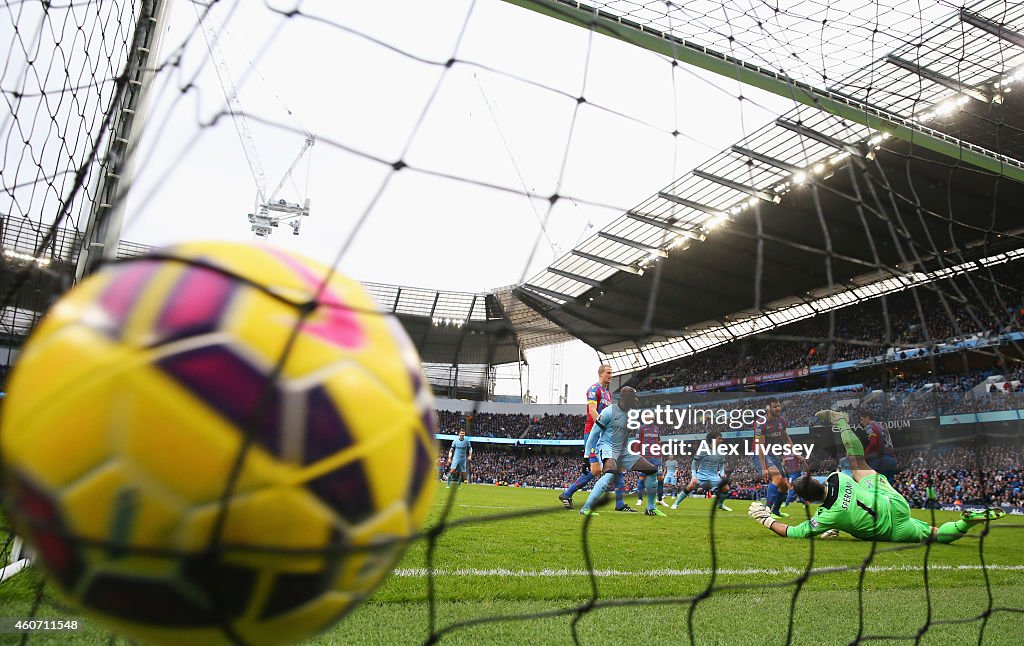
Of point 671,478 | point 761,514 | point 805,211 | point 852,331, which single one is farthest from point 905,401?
point 761,514

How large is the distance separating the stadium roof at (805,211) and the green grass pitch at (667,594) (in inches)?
310

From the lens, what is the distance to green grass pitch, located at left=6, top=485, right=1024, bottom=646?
2.47 m

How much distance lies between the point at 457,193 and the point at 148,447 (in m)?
2.03

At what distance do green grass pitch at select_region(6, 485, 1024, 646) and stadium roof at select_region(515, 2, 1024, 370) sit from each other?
7.88 m

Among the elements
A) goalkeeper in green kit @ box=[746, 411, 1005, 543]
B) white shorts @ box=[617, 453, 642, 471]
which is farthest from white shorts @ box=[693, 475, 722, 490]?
goalkeeper in green kit @ box=[746, 411, 1005, 543]

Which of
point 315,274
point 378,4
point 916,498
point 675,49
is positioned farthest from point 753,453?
point 315,274

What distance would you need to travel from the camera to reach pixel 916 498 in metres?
15.8

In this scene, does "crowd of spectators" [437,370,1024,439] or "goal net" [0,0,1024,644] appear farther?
"crowd of spectators" [437,370,1024,439]

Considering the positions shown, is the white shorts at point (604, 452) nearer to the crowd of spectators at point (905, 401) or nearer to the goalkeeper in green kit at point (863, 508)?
the goalkeeper in green kit at point (863, 508)

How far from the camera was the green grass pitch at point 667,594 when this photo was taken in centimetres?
247

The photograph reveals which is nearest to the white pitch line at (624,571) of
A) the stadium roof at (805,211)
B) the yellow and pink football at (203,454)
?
the yellow and pink football at (203,454)

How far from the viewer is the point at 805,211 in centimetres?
1992

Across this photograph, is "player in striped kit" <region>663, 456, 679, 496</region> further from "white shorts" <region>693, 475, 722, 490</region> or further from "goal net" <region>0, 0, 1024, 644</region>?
"goal net" <region>0, 0, 1024, 644</region>

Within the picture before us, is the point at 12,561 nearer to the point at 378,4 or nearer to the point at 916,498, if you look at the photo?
the point at 378,4
